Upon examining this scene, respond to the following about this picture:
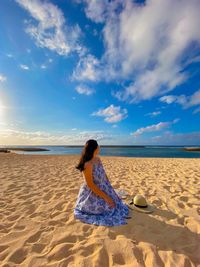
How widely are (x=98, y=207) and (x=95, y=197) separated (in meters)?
0.19

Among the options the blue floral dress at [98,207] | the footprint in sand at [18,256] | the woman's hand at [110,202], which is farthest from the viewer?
the woman's hand at [110,202]

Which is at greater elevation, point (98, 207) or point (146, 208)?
point (98, 207)

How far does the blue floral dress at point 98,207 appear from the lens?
304 cm

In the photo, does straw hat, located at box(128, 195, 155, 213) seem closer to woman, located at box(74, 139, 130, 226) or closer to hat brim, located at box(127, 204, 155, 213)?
hat brim, located at box(127, 204, 155, 213)

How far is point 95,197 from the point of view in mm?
3215

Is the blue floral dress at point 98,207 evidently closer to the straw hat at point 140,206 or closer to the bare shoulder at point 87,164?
the bare shoulder at point 87,164

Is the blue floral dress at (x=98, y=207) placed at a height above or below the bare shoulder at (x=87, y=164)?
below

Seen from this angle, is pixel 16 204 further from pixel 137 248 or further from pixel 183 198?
pixel 183 198

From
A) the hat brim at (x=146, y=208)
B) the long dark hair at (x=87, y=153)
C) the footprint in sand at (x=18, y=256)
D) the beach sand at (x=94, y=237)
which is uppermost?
the long dark hair at (x=87, y=153)

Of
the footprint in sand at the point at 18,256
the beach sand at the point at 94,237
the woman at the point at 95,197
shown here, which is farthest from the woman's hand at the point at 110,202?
the footprint in sand at the point at 18,256

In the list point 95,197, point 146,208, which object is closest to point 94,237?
point 95,197

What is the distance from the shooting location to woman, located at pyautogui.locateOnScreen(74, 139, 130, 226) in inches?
121

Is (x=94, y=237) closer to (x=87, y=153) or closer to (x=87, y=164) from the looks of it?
(x=87, y=164)

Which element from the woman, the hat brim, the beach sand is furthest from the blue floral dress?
the hat brim
